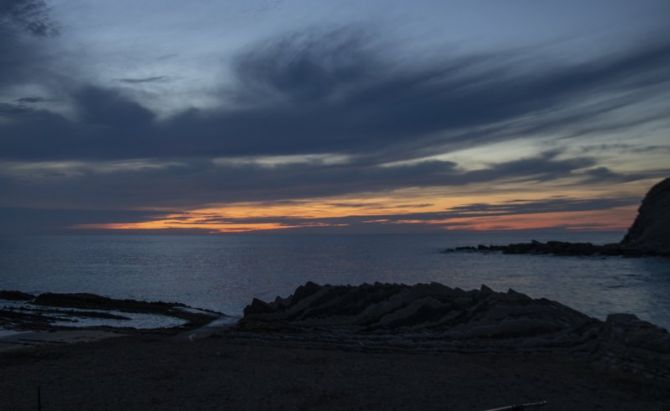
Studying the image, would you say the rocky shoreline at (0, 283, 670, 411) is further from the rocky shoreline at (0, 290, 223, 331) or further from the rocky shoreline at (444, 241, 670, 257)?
the rocky shoreline at (444, 241, 670, 257)

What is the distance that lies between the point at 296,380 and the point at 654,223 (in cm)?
11841

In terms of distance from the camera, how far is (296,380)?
14.8 m

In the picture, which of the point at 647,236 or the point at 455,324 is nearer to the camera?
the point at 455,324

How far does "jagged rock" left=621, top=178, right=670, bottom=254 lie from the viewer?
106m

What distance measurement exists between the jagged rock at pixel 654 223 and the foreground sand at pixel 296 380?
98646 mm

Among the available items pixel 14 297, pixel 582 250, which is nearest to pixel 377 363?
pixel 14 297

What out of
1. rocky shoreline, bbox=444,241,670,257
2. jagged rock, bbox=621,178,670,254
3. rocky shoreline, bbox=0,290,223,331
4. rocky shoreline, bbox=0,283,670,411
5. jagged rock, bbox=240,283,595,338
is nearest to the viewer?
rocky shoreline, bbox=0,283,670,411

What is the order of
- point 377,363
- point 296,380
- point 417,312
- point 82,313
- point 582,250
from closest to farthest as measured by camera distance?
point 296,380 < point 377,363 < point 417,312 < point 82,313 < point 582,250

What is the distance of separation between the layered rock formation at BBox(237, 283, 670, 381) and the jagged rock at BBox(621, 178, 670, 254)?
89.2 m

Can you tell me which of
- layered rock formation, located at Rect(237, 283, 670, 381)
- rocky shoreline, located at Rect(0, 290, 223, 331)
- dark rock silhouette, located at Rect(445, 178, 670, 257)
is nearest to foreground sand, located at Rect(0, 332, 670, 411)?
layered rock formation, located at Rect(237, 283, 670, 381)

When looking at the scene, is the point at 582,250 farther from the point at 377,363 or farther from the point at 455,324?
the point at 377,363

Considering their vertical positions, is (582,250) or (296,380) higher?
(582,250)

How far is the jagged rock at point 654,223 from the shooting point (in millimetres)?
105750

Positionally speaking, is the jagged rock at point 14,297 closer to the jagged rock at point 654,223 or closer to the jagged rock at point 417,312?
the jagged rock at point 417,312
